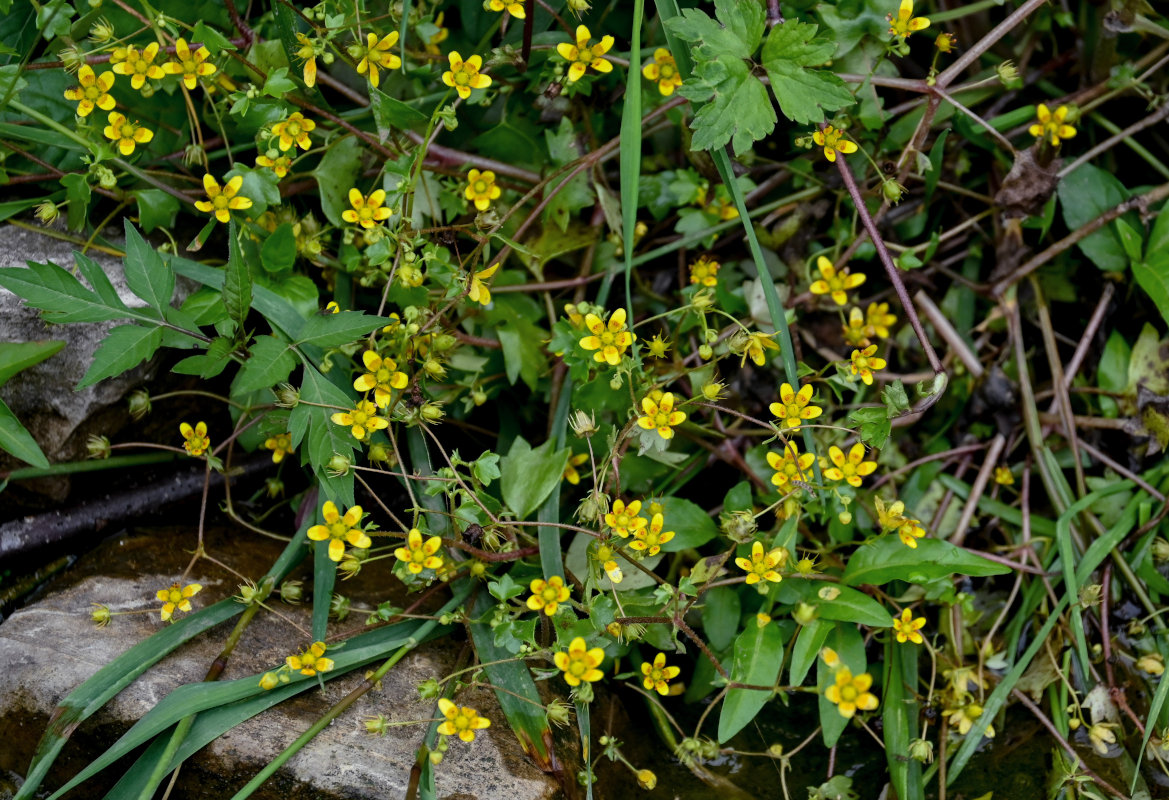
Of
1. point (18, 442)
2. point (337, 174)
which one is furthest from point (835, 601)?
point (18, 442)

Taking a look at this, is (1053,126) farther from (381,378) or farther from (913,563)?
(381,378)

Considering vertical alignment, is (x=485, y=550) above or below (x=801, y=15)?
below

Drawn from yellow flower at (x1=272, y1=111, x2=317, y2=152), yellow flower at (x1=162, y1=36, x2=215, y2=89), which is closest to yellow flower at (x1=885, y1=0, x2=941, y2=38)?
yellow flower at (x1=272, y1=111, x2=317, y2=152)

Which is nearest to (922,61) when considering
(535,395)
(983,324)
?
(983,324)

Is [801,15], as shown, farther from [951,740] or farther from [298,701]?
[298,701]

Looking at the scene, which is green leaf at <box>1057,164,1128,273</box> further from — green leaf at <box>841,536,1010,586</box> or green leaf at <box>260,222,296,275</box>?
green leaf at <box>260,222,296,275</box>

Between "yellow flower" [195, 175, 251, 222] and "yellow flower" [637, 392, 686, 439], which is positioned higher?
"yellow flower" [195, 175, 251, 222]

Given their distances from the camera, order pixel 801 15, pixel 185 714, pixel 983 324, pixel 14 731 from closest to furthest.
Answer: pixel 185 714 < pixel 14 731 < pixel 801 15 < pixel 983 324

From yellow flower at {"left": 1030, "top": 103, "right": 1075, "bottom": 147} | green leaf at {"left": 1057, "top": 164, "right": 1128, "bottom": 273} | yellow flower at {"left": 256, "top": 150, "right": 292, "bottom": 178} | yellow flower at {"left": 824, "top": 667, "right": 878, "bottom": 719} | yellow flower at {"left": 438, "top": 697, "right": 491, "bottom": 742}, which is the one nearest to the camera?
yellow flower at {"left": 824, "top": 667, "right": 878, "bottom": 719}

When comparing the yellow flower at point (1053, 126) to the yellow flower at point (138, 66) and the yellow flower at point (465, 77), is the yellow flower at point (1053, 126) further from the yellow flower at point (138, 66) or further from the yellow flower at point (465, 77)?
the yellow flower at point (138, 66)
